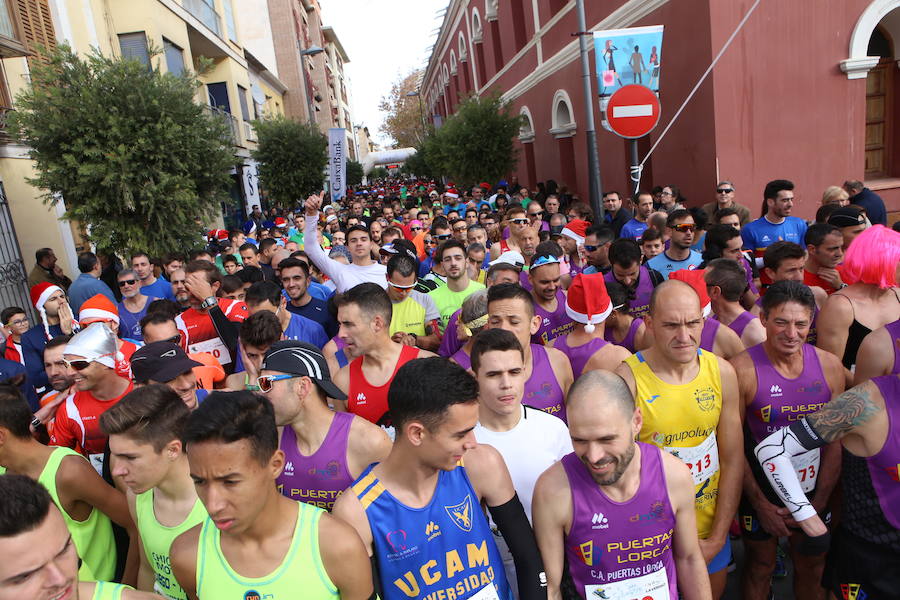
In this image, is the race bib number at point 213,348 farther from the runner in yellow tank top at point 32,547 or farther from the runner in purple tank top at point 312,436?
the runner in yellow tank top at point 32,547

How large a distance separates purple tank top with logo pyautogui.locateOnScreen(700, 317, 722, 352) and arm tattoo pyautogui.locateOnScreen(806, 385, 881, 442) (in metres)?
1.25

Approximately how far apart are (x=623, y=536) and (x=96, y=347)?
335 centimetres

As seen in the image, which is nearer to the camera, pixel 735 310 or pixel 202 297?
pixel 735 310

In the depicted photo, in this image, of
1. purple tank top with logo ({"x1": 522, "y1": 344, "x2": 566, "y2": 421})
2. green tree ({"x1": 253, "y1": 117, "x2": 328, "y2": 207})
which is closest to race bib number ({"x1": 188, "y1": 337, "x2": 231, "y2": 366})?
purple tank top with logo ({"x1": 522, "y1": 344, "x2": 566, "y2": 421})

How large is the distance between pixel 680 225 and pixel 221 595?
5227 mm

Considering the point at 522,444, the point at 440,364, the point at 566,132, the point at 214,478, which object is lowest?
the point at 522,444

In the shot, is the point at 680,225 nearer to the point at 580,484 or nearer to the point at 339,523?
the point at 580,484

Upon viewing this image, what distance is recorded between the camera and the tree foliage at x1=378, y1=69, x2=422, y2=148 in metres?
65.6

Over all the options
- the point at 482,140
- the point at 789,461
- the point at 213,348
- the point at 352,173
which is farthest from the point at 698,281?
the point at 352,173

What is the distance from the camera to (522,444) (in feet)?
9.69

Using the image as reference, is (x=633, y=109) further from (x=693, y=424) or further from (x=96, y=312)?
(x=96, y=312)

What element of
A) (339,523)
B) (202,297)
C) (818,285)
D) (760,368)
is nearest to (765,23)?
(818,285)

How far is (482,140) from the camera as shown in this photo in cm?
1822

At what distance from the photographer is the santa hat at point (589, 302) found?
394 cm
